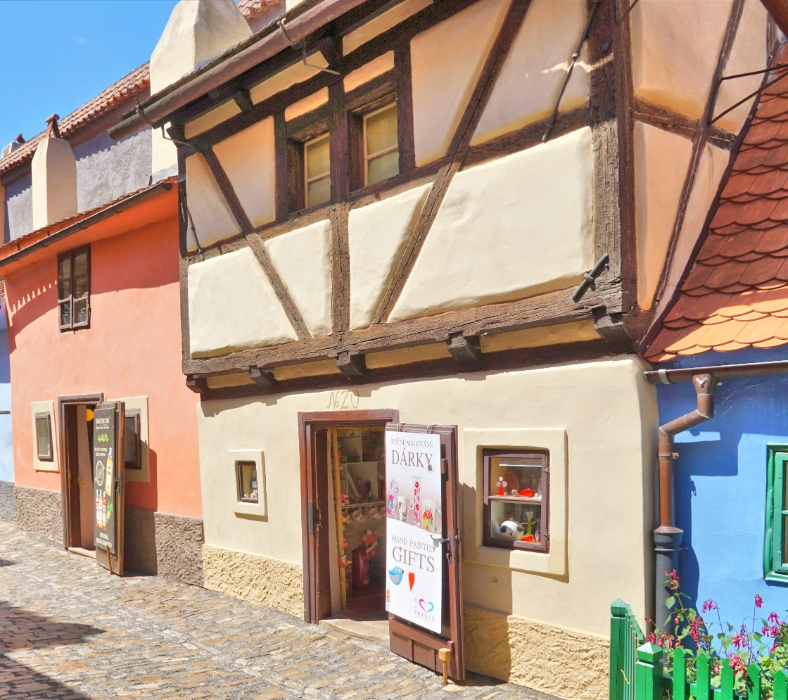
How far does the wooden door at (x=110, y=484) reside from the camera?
984 centimetres

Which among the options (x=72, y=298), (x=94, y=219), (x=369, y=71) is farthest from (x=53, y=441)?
(x=369, y=71)

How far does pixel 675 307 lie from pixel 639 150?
1055mm

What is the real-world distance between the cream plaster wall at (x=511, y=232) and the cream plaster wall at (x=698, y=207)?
0.71 metres

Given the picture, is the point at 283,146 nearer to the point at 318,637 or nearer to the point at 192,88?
the point at 192,88

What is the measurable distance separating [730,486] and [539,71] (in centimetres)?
296

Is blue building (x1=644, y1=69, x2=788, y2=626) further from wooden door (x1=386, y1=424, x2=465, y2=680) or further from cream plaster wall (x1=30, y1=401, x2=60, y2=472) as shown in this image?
cream plaster wall (x1=30, y1=401, x2=60, y2=472)

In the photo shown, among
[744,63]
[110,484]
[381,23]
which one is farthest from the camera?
[110,484]

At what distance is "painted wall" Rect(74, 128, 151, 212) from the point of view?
12625 mm

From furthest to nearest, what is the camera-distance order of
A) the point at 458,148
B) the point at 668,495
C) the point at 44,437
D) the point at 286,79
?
the point at 44,437
the point at 286,79
the point at 458,148
the point at 668,495

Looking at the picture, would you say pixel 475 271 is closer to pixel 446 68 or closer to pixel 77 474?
pixel 446 68

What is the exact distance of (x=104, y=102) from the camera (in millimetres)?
13367

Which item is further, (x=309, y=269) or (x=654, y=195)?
(x=309, y=269)

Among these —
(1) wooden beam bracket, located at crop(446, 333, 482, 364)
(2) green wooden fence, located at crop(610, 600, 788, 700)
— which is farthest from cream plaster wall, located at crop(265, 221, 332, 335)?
(2) green wooden fence, located at crop(610, 600, 788, 700)

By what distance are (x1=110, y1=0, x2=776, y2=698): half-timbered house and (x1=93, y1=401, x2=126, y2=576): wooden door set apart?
94.1 inches
